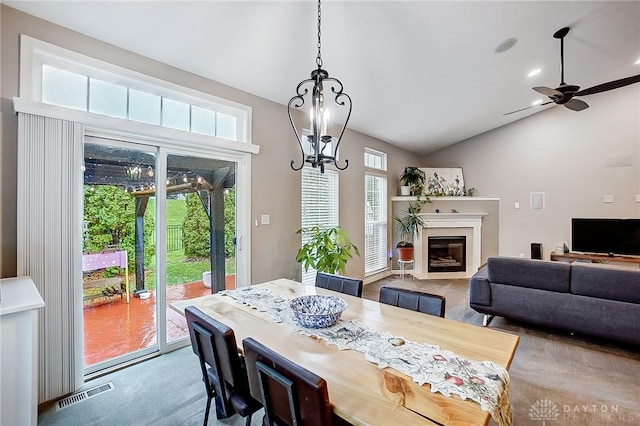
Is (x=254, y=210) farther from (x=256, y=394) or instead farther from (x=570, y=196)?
(x=570, y=196)

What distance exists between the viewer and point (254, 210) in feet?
11.4

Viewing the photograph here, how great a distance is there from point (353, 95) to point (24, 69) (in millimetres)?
3114

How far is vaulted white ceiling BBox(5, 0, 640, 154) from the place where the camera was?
226cm

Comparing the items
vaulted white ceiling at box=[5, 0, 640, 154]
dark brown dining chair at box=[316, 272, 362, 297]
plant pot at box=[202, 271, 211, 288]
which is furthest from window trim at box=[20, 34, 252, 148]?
dark brown dining chair at box=[316, 272, 362, 297]

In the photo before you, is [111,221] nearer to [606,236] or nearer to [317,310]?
[317,310]

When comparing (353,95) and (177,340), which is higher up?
(353,95)

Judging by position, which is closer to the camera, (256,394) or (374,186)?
(256,394)

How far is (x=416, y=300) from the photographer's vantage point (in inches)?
75.4

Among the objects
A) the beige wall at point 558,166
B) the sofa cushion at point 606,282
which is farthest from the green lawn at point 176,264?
the beige wall at point 558,166

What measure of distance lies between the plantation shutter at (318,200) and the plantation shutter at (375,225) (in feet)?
3.28

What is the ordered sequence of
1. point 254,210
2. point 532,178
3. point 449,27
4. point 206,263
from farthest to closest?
point 532,178, point 254,210, point 206,263, point 449,27

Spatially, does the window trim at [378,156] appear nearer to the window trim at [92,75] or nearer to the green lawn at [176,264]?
the window trim at [92,75]

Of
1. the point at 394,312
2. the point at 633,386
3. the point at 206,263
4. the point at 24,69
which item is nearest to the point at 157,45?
the point at 24,69

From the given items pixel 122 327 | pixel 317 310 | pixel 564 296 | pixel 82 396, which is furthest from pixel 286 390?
pixel 564 296
